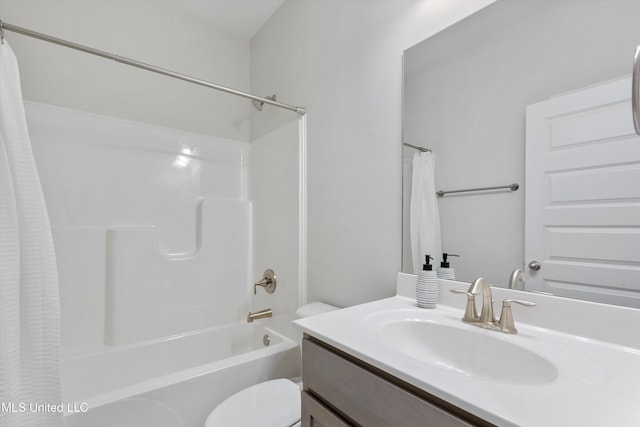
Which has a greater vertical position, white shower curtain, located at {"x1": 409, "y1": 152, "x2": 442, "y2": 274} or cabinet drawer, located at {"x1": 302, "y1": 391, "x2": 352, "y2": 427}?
white shower curtain, located at {"x1": 409, "y1": 152, "x2": 442, "y2": 274}

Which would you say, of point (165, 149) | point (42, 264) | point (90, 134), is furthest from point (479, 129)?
point (90, 134)

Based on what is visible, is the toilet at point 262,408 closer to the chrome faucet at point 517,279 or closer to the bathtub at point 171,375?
the bathtub at point 171,375

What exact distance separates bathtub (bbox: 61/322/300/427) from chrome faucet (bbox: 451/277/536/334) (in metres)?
0.95

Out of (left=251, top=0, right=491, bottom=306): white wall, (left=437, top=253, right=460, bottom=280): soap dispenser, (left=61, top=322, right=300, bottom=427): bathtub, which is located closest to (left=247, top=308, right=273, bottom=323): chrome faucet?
(left=61, top=322, right=300, bottom=427): bathtub

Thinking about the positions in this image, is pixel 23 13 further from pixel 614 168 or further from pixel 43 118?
pixel 614 168

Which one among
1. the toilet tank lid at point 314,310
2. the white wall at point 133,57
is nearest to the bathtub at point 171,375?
the toilet tank lid at point 314,310

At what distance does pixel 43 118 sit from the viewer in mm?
1469

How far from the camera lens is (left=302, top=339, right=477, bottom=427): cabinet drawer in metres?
0.50

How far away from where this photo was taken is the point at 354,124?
1.33 meters

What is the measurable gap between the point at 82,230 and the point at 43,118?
0.60m

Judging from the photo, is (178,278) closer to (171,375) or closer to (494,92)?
(171,375)

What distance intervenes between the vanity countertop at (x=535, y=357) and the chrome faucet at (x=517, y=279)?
2 cm

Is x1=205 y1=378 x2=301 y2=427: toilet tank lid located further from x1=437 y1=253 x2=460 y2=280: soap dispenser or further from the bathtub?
x1=437 y1=253 x2=460 y2=280: soap dispenser

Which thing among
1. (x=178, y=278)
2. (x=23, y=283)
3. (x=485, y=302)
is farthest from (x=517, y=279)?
(x=178, y=278)
